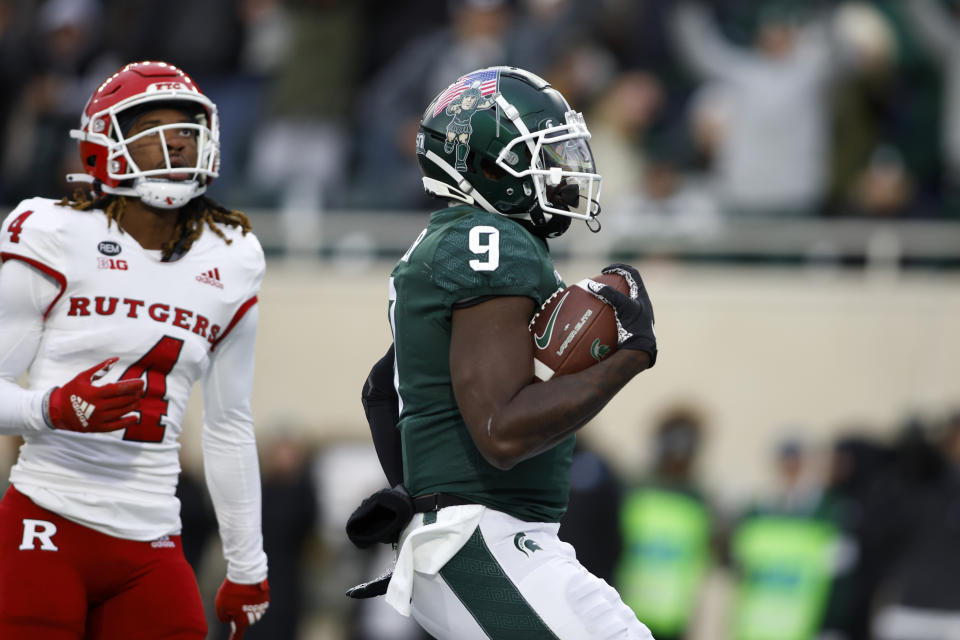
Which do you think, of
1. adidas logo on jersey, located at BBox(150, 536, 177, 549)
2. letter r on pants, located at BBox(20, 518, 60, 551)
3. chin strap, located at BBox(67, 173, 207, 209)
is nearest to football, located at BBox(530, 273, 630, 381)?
chin strap, located at BBox(67, 173, 207, 209)

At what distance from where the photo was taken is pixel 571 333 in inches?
138

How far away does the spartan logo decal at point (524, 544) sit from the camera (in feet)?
11.8

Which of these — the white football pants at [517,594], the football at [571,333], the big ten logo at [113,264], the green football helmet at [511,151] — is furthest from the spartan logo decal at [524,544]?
the big ten logo at [113,264]

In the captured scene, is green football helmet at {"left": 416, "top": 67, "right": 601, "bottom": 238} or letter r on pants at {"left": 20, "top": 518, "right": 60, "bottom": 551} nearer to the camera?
green football helmet at {"left": 416, "top": 67, "right": 601, "bottom": 238}

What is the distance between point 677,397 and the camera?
9906mm

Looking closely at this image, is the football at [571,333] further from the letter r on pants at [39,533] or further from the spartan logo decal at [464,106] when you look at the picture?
the letter r on pants at [39,533]

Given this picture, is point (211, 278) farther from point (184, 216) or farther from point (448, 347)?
point (448, 347)

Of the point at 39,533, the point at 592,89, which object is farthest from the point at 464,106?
the point at 592,89

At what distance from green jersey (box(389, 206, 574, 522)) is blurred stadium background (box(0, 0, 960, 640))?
5.13 m

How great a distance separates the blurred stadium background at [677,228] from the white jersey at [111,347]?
15.8 ft

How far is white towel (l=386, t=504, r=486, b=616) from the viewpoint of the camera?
3.58 m

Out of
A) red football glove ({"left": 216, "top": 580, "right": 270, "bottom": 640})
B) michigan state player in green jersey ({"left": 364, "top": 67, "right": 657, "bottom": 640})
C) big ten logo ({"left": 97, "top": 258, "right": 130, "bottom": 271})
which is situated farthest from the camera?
red football glove ({"left": 216, "top": 580, "right": 270, "bottom": 640})

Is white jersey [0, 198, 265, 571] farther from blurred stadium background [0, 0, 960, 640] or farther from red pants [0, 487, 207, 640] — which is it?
blurred stadium background [0, 0, 960, 640]

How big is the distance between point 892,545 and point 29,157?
19.8 feet
